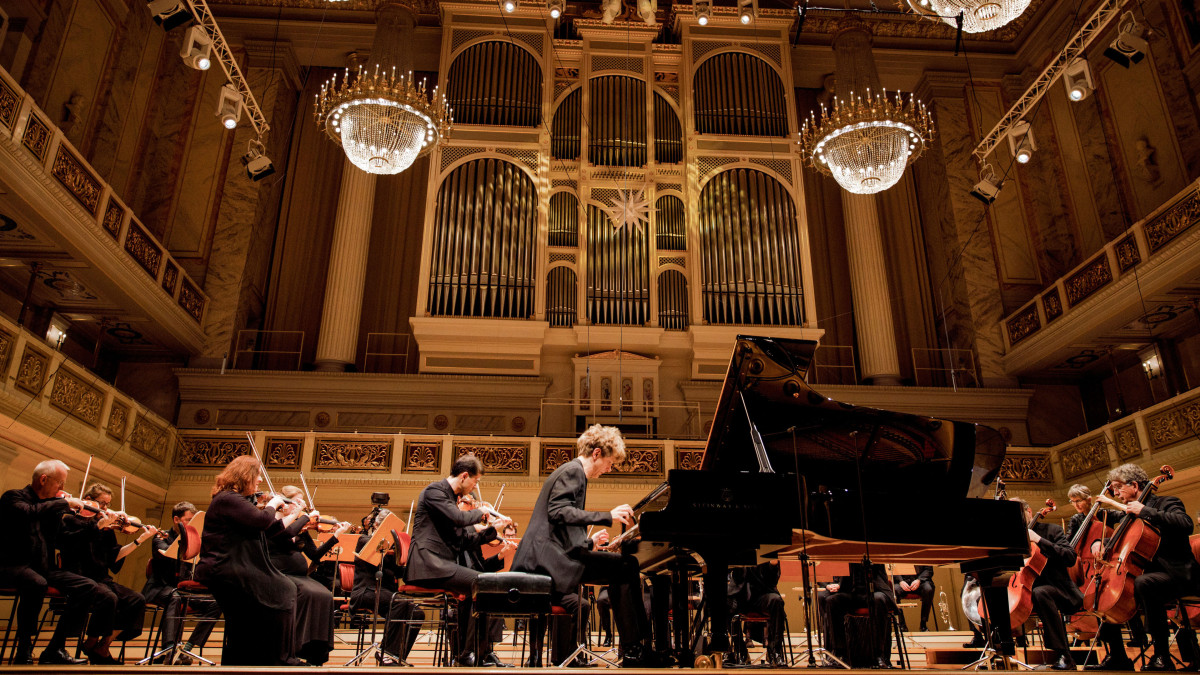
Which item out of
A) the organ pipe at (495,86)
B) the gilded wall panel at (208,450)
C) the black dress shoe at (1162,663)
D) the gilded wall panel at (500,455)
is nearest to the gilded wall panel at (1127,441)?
the black dress shoe at (1162,663)

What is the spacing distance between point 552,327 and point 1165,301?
6.74m

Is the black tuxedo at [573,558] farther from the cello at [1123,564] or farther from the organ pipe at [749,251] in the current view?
the organ pipe at [749,251]

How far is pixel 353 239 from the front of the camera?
11258 millimetres

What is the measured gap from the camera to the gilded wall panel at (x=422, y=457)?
30.4ft

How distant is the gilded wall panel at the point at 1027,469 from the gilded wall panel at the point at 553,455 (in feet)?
16.3

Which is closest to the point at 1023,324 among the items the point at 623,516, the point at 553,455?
the point at 553,455

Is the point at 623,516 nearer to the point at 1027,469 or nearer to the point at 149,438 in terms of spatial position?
the point at 149,438

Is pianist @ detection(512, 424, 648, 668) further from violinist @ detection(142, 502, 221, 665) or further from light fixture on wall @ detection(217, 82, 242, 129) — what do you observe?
light fixture on wall @ detection(217, 82, 242, 129)

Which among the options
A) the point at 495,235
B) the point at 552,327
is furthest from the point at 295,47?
the point at 552,327

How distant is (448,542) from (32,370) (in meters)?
4.91

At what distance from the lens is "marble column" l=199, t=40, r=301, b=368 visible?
10797 mm

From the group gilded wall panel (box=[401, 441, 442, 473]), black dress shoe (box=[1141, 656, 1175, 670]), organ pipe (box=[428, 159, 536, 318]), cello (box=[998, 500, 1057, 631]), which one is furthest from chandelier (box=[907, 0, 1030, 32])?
gilded wall panel (box=[401, 441, 442, 473])

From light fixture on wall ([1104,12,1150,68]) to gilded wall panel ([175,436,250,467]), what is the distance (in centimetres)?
950

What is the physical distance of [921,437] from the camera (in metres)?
4.32
